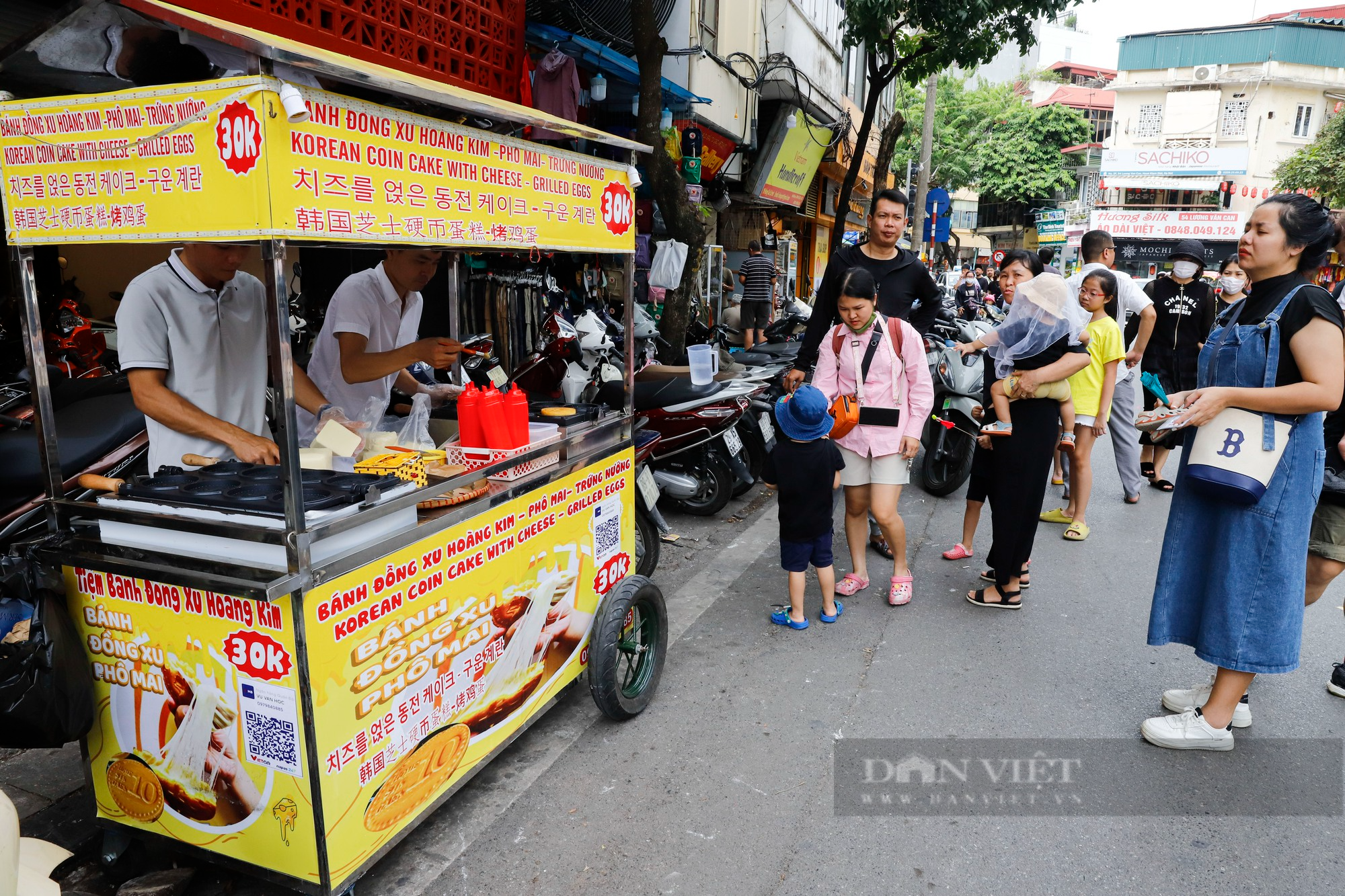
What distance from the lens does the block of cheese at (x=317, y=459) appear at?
2486mm

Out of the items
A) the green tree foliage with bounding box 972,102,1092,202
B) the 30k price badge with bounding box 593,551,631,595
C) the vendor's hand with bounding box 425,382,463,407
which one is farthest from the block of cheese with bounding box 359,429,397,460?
the green tree foliage with bounding box 972,102,1092,202

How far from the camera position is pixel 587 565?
309 cm

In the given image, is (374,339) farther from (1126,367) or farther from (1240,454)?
(1126,367)

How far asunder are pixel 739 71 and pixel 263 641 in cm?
1001

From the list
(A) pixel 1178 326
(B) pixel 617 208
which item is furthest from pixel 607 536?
(A) pixel 1178 326

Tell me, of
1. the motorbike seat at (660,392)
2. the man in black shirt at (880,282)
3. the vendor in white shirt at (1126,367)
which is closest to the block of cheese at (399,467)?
the man in black shirt at (880,282)

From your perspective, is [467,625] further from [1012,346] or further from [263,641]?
[1012,346]

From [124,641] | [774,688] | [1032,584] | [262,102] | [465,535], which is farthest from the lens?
[1032,584]

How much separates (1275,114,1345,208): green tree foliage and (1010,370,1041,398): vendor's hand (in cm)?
2616

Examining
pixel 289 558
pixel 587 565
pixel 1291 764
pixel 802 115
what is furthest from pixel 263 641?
pixel 802 115

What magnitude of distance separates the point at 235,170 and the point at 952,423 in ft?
17.1

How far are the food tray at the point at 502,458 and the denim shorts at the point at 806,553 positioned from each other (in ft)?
4.86

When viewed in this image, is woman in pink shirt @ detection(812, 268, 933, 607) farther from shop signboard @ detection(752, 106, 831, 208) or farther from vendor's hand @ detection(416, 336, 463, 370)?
shop signboard @ detection(752, 106, 831, 208)

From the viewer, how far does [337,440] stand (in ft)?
8.46
